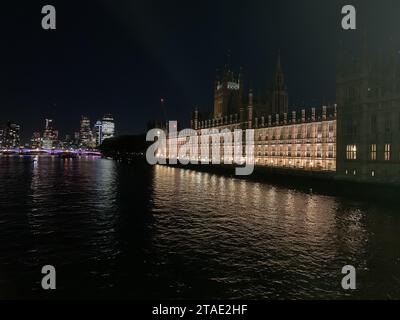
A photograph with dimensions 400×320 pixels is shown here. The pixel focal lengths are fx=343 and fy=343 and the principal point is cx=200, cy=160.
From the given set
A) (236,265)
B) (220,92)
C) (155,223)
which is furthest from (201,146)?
(236,265)

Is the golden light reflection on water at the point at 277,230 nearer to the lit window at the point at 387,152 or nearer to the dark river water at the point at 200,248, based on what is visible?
the dark river water at the point at 200,248

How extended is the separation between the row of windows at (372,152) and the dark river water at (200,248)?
20.6 metres

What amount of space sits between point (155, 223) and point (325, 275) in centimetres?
2083

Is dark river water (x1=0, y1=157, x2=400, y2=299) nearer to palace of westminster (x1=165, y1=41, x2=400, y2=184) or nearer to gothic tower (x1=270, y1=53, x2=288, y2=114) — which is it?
palace of westminster (x1=165, y1=41, x2=400, y2=184)

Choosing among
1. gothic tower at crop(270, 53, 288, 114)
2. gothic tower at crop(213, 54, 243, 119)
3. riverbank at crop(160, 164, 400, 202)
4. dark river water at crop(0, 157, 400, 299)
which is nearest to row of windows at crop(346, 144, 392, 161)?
riverbank at crop(160, 164, 400, 202)

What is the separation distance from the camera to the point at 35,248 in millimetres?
28406

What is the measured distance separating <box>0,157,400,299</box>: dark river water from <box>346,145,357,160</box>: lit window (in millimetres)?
24885

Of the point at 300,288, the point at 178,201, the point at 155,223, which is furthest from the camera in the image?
the point at 178,201

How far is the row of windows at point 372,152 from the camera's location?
6644cm

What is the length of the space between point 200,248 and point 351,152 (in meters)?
57.6

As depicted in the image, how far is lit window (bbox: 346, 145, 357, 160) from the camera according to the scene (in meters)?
74.1

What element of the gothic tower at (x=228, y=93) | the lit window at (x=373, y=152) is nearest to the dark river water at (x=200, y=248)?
the lit window at (x=373, y=152)

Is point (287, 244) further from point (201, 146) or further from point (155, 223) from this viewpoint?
point (201, 146)

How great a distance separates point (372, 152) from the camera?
6981cm
